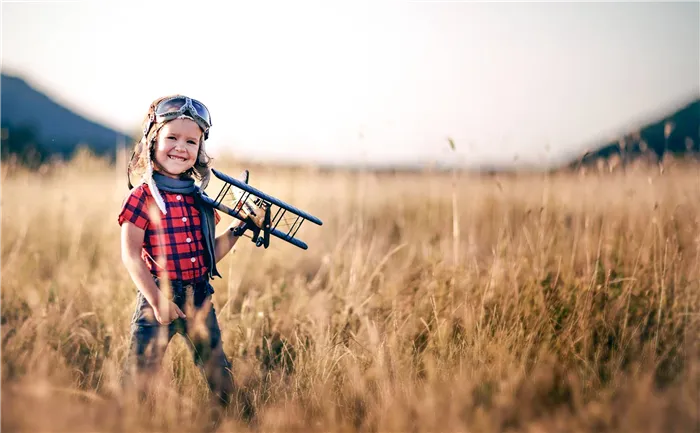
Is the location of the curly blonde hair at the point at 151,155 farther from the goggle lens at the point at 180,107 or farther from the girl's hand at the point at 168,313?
the girl's hand at the point at 168,313

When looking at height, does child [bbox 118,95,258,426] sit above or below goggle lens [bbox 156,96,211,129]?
below

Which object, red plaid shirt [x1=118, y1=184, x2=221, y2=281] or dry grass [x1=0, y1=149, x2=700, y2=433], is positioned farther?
red plaid shirt [x1=118, y1=184, x2=221, y2=281]

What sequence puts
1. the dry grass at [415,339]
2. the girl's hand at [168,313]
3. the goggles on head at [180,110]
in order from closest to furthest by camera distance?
1. the dry grass at [415,339]
2. the girl's hand at [168,313]
3. the goggles on head at [180,110]

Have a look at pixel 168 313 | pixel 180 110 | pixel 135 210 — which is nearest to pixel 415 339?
pixel 168 313

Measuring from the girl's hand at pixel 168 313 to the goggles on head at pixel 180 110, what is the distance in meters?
0.82

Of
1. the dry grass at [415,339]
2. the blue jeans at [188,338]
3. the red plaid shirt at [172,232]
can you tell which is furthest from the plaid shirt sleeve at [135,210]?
the dry grass at [415,339]

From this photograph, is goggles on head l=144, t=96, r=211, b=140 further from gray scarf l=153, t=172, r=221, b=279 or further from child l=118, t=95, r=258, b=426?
gray scarf l=153, t=172, r=221, b=279

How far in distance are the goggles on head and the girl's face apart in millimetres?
28

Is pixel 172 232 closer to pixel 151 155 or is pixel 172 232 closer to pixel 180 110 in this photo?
pixel 151 155

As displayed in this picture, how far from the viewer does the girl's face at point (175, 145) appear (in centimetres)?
232

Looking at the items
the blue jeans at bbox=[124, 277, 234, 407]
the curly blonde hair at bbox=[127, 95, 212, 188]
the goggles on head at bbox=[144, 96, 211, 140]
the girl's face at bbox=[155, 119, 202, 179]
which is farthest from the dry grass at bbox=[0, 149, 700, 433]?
the goggles on head at bbox=[144, 96, 211, 140]

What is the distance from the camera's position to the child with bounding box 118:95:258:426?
7.30 feet

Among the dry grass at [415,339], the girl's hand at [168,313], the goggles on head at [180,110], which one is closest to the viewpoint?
the dry grass at [415,339]

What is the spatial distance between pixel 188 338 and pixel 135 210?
0.64 m
